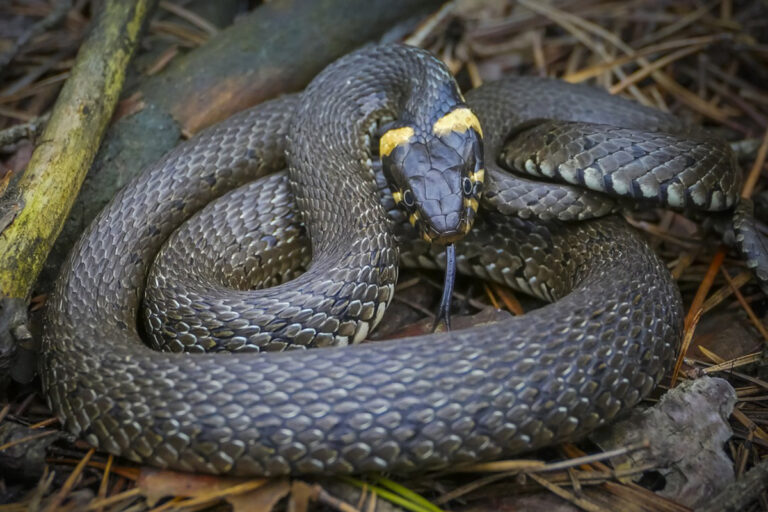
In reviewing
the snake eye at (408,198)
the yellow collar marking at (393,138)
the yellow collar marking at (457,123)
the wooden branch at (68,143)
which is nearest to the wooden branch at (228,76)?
the wooden branch at (68,143)

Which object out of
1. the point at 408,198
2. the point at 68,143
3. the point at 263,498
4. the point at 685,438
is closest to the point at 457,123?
the point at 408,198

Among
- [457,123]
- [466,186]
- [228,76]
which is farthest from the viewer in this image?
[228,76]

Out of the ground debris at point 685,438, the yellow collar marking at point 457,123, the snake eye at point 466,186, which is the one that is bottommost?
the ground debris at point 685,438

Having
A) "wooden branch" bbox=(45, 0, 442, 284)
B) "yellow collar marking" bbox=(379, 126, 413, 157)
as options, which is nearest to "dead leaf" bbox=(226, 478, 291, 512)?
"wooden branch" bbox=(45, 0, 442, 284)

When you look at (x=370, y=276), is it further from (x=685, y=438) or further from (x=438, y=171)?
(x=685, y=438)

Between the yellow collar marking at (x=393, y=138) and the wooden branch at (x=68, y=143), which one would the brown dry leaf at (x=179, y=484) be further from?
the yellow collar marking at (x=393, y=138)

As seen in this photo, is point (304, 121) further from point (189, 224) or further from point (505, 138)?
point (505, 138)

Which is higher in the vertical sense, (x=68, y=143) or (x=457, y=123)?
(x=68, y=143)

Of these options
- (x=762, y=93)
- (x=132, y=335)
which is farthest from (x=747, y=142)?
(x=132, y=335)
